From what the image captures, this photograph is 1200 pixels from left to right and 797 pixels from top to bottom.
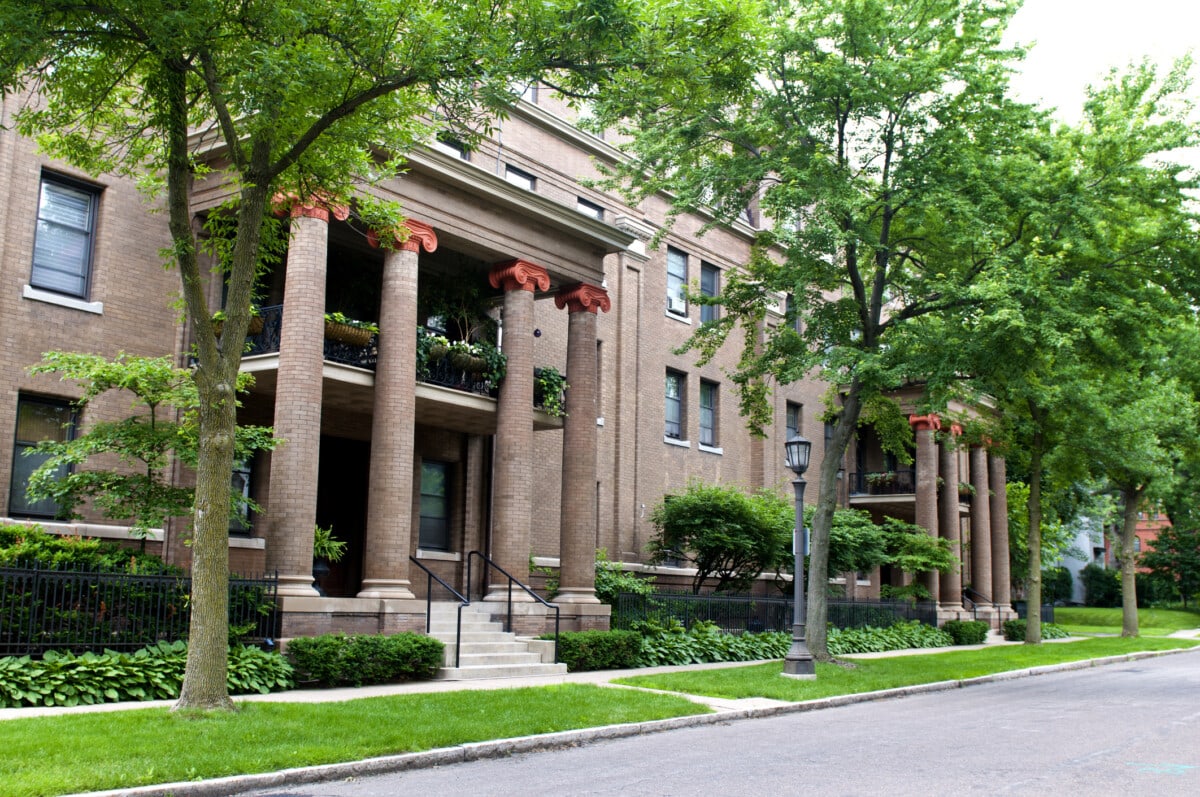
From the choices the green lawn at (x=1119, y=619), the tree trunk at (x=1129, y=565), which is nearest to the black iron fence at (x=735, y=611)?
the tree trunk at (x=1129, y=565)

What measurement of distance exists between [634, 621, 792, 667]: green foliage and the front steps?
3.39 meters

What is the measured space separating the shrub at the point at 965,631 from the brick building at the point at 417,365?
946cm

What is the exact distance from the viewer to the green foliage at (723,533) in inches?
1069

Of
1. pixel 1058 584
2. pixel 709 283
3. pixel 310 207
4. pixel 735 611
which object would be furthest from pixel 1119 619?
pixel 310 207

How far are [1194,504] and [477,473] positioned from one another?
4537 centimetres

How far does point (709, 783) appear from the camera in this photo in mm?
9281

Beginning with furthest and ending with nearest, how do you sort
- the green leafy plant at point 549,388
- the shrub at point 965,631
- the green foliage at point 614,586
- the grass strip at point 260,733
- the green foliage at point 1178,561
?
the green foliage at point 1178,561 → the shrub at point 965,631 → the green foliage at point 614,586 → the green leafy plant at point 549,388 → the grass strip at point 260,733

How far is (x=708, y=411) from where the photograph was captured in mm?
32156

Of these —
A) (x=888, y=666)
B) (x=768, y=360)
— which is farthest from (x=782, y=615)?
(x=768, y=360)

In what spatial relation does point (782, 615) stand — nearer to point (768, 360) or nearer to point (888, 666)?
point (888, 666)

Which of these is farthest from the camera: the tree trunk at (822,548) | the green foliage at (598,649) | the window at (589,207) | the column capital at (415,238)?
the window at (589,207)

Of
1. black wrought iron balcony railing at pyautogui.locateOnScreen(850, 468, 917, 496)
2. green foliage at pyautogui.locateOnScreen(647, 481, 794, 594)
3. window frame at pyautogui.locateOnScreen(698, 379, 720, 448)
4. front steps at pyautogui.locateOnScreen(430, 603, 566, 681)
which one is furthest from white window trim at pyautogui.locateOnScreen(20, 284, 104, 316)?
black wrought iron balcony railing at pyautogui.locateOnScreen(850, 468, 917, 496)

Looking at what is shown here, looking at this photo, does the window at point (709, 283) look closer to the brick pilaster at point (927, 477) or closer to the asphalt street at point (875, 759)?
the brick pilaster at point (927, 477)

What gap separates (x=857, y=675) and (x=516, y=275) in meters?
9.79
